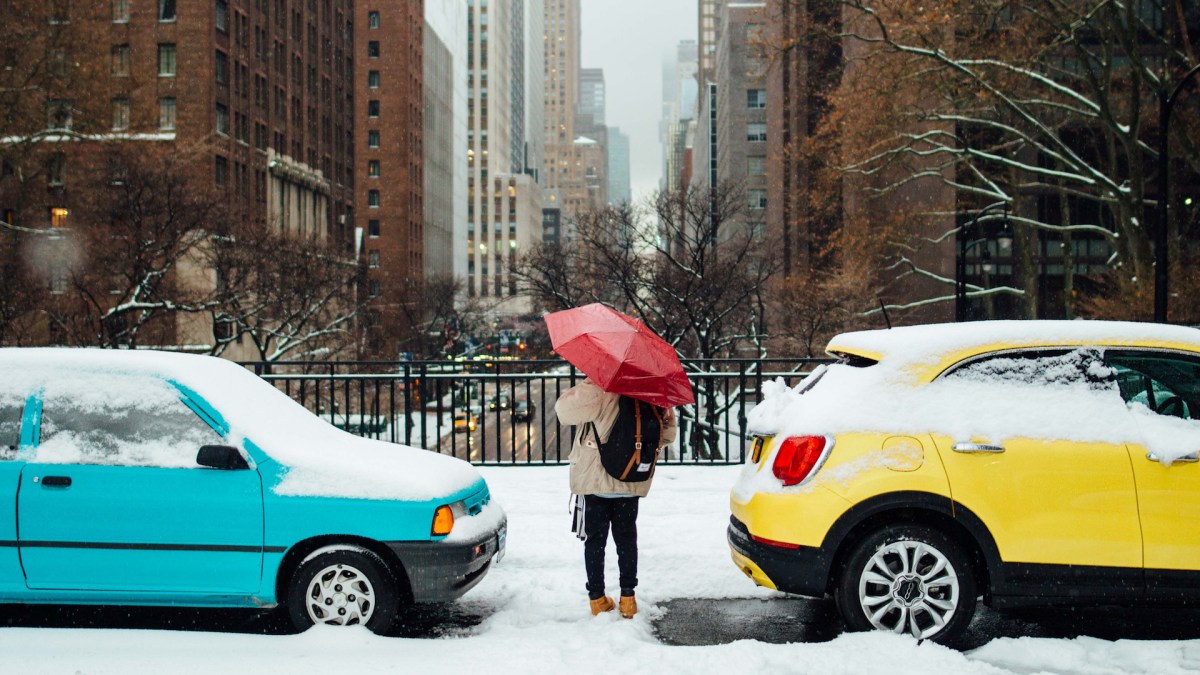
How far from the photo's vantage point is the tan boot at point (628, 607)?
594 cm

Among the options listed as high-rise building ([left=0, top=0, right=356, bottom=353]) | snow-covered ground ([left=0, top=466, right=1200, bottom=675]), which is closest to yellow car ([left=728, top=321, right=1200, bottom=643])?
snow-covered ground ([left=0, top=466, right=1200, bottom=675])

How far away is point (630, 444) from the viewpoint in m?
5.73

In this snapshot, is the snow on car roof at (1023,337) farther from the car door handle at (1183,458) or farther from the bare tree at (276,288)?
the bare tree at (276,288)

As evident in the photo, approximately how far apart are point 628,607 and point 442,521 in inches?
50.1

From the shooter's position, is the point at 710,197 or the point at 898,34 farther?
the point at 710,197

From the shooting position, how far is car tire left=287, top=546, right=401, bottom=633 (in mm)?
5453

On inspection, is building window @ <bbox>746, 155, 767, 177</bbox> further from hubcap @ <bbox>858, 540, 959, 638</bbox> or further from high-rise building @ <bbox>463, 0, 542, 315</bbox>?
hubcap @ <bbox>858, 540, 959, 638</bbox>

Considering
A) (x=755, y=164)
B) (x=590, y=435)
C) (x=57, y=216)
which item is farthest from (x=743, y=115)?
(x=590, y=435)

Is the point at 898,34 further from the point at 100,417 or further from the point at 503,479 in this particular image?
the point at 100,417

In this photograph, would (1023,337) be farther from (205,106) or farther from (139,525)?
(205,106)

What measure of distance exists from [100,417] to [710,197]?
28.5 m

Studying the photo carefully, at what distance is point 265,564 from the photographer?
5434mm

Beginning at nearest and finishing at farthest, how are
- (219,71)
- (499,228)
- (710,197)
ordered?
(710,197) < (219,71) < (499,228)

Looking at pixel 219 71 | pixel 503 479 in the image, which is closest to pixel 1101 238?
pixel 219 71
